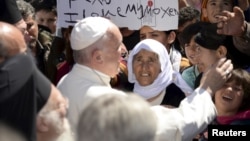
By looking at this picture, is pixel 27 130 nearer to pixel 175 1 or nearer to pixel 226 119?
pixel 226 119

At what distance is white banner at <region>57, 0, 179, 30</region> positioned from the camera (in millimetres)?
5297

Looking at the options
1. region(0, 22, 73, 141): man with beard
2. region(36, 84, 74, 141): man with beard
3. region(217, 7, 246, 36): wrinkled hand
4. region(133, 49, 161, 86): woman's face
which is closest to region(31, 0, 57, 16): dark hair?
region(133, 49, 161, 86): woman's face

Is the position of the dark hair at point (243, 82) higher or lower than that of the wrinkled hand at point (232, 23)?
lower

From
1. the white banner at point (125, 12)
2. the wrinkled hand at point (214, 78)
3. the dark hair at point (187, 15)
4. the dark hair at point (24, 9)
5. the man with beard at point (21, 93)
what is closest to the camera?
the man with beard at point (21, 93)

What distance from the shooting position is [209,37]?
5105 mm

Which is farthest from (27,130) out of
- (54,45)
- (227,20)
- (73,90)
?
(54,45)

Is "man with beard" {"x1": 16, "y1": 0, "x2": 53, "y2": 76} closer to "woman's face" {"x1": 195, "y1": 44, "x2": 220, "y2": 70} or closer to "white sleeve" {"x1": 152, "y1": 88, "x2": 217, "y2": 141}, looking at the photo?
"woman's face" {"x1": 195, "y1": 44, "x2": 220, "y2": 70}

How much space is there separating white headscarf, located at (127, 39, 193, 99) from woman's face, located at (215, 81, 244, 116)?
0.78 feet

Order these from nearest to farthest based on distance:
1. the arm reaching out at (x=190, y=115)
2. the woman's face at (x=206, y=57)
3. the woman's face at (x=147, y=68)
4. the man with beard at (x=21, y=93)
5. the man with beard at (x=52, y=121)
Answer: the man with beard at (x=21, y=93), the man with beard at (x=52, y=121), the arm reaching out at (x=190, y=115), the woman's face at (x=147, y=68), the woman's face at (x=206, y=57)

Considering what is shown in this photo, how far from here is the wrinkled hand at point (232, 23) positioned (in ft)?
15.5

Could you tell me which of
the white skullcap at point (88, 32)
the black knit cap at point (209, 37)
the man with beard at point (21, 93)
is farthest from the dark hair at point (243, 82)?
the man with beard at point (21, 93)

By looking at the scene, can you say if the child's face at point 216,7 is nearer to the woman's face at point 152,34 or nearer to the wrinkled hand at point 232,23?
the woman's face at point 152,34

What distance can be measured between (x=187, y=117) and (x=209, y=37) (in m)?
1.76

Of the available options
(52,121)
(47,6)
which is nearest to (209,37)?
(47,6)
